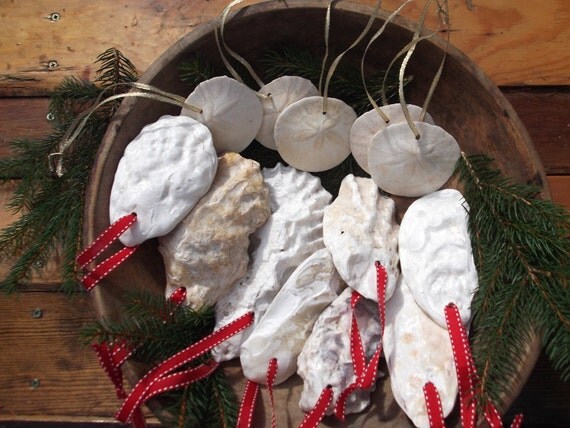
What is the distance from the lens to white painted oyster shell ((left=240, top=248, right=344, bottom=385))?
0.73 m

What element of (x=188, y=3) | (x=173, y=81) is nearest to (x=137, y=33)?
(x=188, y=3)

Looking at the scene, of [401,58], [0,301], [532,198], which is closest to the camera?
[532,198]

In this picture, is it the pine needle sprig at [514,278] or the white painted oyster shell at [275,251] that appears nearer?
the pine needle sprig at [514,278]

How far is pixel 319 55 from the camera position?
0.83 metres

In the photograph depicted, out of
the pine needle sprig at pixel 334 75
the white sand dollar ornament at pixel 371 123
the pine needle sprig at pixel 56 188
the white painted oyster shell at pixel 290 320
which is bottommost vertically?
the white painted oyster shell at pixel 290 320

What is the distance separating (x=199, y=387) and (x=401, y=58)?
496mm

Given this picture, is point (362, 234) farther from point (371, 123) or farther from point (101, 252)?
point (101, 252)

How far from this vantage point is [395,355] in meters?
0.70

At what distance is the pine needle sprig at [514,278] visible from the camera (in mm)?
625

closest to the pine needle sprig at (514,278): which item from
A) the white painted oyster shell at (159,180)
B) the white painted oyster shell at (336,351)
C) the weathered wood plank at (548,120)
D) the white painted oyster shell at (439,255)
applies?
the white painted oyster shell at (439,255)

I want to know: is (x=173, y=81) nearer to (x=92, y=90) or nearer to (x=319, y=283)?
(x=92, y=90)

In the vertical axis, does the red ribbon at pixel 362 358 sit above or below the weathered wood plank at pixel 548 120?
below

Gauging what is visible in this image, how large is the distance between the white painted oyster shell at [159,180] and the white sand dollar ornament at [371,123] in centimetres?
20

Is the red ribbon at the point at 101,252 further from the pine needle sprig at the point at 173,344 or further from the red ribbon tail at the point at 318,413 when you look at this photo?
the red ribbon tail at the point at 318,413
